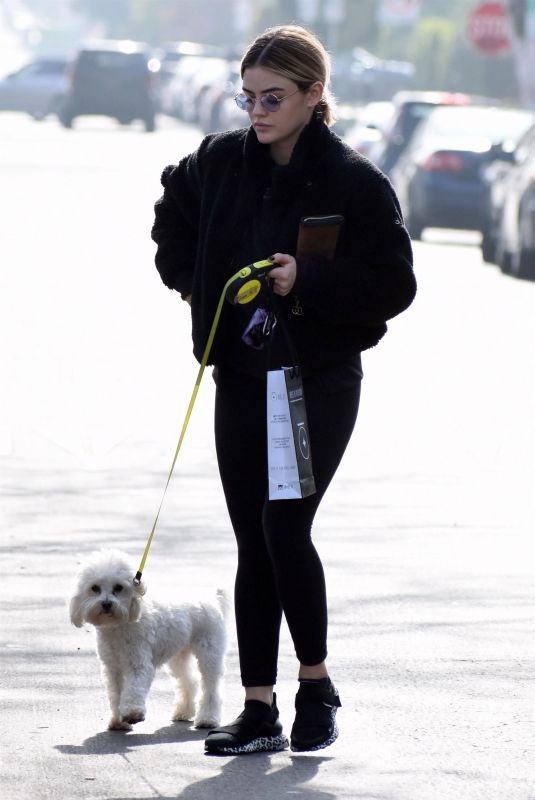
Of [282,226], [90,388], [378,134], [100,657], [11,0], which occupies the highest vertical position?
[282,226]

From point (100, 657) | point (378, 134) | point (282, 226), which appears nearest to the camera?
point (282, 226)

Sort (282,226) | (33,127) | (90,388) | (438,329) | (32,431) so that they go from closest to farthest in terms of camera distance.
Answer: (282,226) < (32,431) < (90,388) < (438,329) < (33,127)

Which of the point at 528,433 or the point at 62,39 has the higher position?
the point at 528,433

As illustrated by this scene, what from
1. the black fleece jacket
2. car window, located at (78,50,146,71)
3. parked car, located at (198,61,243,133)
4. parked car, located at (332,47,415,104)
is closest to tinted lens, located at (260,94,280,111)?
the black fleece jacket

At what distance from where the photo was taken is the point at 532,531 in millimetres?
8789

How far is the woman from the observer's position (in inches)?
203

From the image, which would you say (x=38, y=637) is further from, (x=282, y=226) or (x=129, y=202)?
(x=129, y=202)

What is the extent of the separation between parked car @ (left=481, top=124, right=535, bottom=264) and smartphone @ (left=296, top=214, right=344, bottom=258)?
16250 millimetres

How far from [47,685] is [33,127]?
1925 inches

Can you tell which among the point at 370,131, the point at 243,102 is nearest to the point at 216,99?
the point at 370,131

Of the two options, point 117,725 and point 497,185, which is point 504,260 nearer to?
point 497,185

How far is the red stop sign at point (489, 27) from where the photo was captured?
46.9 metres

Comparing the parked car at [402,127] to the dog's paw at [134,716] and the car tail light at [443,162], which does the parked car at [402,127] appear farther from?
the dog's paw at [134,716]

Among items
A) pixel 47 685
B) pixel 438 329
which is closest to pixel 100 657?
pixel 47 685
